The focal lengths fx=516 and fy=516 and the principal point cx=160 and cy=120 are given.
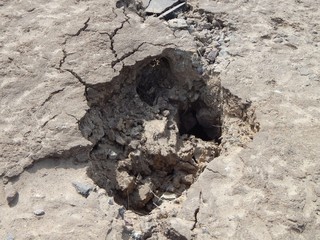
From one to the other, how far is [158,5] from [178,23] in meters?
0.23

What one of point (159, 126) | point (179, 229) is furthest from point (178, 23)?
point (179, 229)

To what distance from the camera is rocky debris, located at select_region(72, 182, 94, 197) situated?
254cm

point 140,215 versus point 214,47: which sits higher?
point 214,47

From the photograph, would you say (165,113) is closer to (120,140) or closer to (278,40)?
(120,140)

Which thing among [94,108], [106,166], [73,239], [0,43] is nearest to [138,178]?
[106,166]

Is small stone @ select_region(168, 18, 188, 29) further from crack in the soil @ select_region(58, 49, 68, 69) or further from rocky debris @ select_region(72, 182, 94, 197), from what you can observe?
rocky debris @ select_region(72, 182, 94, 197)

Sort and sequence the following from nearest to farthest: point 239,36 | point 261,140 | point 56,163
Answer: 1. point 56,163
2. point 261,140
3. point 239,36

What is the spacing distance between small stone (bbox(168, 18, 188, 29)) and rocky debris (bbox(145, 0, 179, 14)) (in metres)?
0.12

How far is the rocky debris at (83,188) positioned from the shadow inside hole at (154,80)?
910 millimetres

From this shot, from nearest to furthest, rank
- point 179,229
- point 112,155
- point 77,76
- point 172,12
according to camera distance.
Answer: point 179,229 → point 112,155 → point 77,76 → point 172,12

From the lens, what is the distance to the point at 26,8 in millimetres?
3578

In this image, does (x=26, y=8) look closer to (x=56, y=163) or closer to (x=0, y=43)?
(x=0, y=43)

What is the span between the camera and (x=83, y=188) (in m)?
2.55

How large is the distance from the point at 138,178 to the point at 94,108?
1.58 feet
